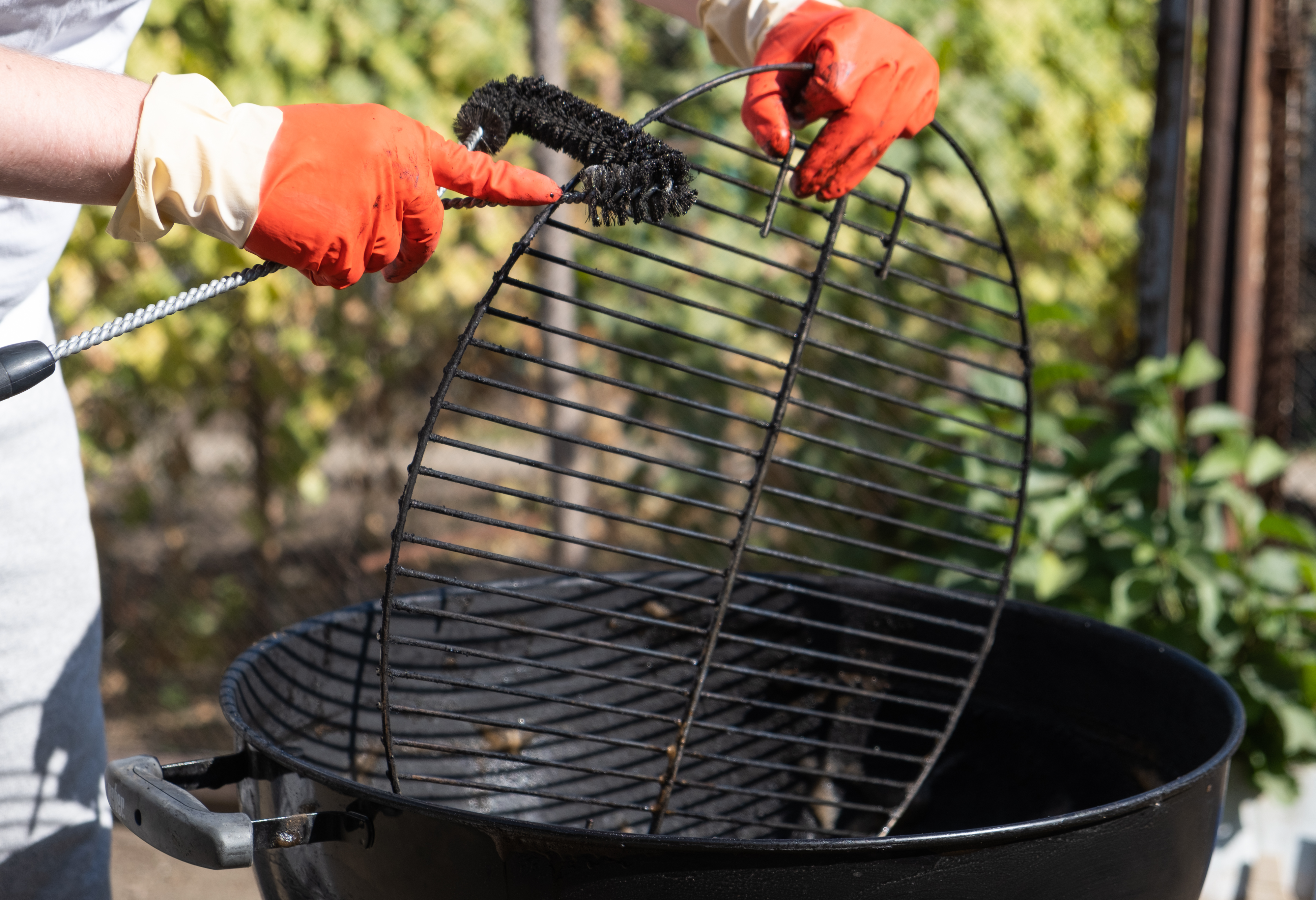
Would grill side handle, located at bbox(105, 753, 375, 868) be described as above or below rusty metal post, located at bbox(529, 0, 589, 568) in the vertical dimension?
below

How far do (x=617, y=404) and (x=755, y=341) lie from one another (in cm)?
48

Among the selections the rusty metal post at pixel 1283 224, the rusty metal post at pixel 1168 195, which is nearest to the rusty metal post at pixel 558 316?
the rusty metal post at pixel 1168 195

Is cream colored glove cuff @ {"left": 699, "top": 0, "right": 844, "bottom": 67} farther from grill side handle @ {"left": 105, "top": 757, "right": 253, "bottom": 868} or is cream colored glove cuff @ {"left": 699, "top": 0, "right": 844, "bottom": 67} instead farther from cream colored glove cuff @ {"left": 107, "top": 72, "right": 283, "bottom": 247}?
grill side handle @ {"left": 105, "top": 757, "right": 253, "bottom": 868}

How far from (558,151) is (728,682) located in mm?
796

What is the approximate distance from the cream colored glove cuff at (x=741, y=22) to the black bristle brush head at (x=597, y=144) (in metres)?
0.35

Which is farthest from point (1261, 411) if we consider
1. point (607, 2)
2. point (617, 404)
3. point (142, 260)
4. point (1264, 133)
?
point (142, 260)

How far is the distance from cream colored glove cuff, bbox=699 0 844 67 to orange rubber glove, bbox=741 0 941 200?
83 mm

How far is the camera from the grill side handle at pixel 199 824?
77 cm

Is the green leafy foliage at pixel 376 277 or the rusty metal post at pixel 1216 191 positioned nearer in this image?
the rusty metal post at pixel 1216 191

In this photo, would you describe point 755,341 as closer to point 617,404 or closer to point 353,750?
point 617,404

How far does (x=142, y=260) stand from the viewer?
Result: 250 centimetres

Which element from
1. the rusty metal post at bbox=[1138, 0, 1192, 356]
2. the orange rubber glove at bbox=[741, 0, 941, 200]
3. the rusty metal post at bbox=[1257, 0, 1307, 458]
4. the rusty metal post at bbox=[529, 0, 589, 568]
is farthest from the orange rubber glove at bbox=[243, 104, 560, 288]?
the rusty metal post at bbox=[1257, 0, 1307, 458]

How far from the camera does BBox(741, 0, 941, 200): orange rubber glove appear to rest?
1058 millimetres

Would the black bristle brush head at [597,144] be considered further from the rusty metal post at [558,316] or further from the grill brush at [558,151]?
the rusty metal post at [558,316]
